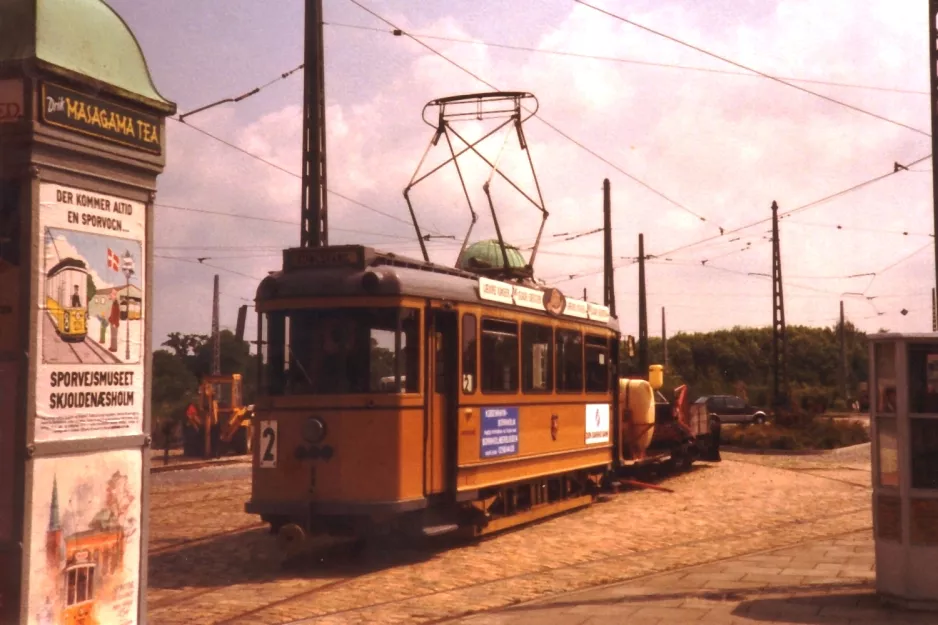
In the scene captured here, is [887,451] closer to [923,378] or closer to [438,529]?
[923,378]

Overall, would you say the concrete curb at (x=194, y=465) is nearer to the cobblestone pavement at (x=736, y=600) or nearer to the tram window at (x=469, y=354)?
the tram window at (x=469, y=354)

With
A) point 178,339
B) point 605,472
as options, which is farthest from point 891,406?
point 178,339

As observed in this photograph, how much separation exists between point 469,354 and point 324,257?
195 centimetres

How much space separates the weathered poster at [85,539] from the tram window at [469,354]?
24.5ft

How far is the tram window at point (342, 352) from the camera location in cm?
1195

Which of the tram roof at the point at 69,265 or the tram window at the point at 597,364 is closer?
the tram roof at the point at 69,265

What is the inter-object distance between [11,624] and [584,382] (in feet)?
41.0

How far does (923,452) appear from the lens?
8.53m

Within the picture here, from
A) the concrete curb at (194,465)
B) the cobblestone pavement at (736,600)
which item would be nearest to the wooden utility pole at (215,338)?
the concrete curb at (194,465)

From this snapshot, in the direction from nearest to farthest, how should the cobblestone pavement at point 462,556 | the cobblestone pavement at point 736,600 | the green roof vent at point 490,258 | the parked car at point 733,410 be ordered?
the cobblestone pavement at point 736,600 < the cobblestone pavement at point 462,556 < the green roof vent at point 490,258 < the parked car at point 733,410

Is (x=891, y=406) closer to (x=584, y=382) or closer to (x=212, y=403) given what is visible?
(x=584, y=382)

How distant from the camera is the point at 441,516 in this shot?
12.7m

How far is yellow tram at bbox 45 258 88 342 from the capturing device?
502 cm

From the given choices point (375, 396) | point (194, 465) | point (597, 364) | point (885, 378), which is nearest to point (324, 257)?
point (375, 396)
